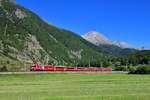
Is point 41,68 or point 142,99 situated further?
point 41,68

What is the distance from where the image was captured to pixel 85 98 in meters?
25.0

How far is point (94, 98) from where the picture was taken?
24.9m

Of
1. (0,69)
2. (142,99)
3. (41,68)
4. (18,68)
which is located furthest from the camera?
(41,68)

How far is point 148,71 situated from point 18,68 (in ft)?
125

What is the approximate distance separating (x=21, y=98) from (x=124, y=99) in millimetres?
6514

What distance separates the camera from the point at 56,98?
2516 cm

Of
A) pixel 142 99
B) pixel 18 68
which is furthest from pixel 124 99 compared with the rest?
pixel 18 68

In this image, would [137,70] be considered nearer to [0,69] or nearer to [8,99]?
[0,69]

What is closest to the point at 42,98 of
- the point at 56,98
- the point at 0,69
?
the point at 56,98

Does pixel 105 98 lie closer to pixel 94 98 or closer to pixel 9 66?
pixel 94 98

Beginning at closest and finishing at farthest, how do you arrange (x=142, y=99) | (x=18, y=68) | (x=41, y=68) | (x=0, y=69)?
(x=142, y=99), (x=0, y=69), (x=18, y=68), (x=41, y=68)

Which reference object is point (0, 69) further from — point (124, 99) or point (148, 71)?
point (124, 99)

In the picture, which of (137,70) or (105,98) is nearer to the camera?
(105,98)

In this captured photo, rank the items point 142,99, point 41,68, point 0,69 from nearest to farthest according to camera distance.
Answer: point 142,99 → point 0,69 → point 41,68
